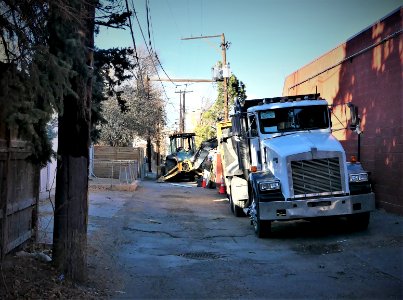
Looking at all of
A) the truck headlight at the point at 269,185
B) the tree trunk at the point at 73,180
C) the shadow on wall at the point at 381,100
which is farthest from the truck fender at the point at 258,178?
the tree trunk at the point at 73,180

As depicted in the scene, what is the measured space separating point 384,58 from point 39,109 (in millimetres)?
10022

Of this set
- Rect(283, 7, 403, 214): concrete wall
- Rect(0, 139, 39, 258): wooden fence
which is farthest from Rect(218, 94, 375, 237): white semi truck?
Rect(0, 139, 39, 258): wooden fence

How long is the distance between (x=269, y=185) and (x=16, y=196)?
5.13m

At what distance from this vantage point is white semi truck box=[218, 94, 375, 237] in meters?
9.95

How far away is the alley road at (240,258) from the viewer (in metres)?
6.46

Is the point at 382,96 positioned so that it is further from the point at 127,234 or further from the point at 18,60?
the point at 18,60

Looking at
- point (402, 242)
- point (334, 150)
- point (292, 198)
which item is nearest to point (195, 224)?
point (292, 198)

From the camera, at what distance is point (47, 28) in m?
5.78

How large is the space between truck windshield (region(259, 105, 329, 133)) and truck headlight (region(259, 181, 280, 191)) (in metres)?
2.04

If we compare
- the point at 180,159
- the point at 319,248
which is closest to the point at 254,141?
the point at 319,248

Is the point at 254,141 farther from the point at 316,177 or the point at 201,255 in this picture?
the point at 201,255

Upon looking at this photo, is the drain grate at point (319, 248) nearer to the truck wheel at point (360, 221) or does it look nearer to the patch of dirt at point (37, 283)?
the truck wheel at point (360, 221)

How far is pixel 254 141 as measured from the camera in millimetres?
12312

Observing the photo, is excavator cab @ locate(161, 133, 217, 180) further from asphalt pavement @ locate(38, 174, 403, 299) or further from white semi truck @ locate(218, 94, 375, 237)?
white semi truck @ locate(218, 94, 375, 237)
